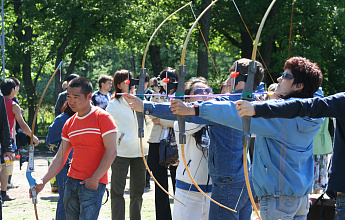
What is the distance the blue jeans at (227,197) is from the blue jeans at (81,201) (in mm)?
1007

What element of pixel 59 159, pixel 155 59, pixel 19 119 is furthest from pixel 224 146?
pixel 155 59

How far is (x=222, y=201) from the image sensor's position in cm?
390

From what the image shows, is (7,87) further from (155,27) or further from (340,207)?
(155,27)

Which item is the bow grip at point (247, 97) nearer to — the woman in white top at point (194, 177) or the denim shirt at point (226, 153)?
the denim shirt at point (226, 153)

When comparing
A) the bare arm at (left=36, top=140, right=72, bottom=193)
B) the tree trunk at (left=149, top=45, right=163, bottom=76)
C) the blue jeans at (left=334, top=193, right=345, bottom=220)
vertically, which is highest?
the tree trunk at (left=149, top=45, right=163, bottom=76)

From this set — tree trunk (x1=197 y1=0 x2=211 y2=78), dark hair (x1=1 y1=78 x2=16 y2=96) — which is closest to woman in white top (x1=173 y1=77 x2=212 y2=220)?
dark hair (x1=1 y1=78 x2=16 y2=96)

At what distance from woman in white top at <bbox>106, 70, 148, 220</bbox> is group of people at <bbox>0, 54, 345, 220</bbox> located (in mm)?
252

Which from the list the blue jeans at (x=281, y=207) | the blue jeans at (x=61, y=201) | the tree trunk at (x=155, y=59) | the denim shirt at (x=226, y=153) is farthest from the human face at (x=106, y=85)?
the tree trunk at (x=155, y=59)

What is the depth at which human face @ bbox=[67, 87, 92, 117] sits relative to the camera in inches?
170

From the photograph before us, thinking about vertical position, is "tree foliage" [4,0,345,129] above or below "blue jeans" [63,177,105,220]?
above

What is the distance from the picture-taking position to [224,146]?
13.0 feet

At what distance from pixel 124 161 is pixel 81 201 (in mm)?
1851

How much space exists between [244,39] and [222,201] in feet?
65.2

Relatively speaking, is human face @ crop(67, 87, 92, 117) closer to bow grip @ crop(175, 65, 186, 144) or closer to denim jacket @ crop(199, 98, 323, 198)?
bow grip @ crop(175, 65, 186, 144)
